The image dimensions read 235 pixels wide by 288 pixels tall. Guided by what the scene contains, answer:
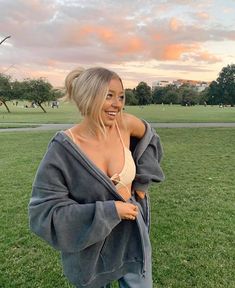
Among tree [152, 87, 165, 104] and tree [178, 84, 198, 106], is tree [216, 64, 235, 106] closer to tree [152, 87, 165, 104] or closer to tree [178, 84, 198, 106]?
tree [178, 84, 198, 106]

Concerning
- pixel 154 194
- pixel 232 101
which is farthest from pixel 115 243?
pixel 232 101

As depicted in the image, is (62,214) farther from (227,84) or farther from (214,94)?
(214,94)

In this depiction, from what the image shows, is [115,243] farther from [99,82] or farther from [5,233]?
[5,233]

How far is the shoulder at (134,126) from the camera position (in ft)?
6.67

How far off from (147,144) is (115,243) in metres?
0.58

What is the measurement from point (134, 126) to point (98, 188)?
488mm

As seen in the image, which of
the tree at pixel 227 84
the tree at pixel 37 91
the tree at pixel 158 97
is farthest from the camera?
the tree at pixel 158 97

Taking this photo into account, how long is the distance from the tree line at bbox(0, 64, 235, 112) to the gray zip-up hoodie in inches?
1706

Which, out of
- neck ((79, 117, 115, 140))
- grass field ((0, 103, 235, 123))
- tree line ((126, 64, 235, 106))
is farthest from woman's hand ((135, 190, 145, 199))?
tree line ((126, 64, 235, 106))

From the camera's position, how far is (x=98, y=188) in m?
1.73

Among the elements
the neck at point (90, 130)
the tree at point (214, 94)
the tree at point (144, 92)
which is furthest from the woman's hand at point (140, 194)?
the tree at point (214, 94)

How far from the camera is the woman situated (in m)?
1.65

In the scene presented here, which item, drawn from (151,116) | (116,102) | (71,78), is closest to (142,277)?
(116,102)

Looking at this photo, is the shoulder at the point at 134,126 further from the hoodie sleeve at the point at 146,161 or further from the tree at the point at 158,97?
the tree at the point at 158,97
